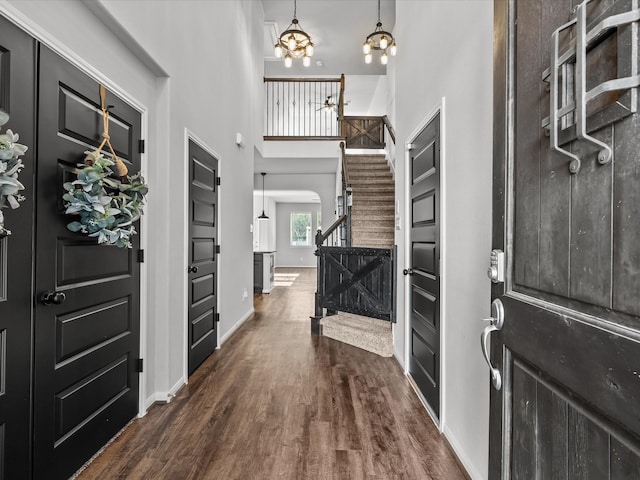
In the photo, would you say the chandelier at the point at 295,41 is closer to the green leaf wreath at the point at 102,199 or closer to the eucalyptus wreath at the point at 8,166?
the green leaf wreath at the point at 102,199

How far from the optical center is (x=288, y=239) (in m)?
16.2

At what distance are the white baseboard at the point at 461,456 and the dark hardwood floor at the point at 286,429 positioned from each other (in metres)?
0.05

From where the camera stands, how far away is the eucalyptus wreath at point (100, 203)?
173cm

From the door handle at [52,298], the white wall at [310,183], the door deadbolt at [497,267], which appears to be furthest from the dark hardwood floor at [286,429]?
the white wall at [310,183]

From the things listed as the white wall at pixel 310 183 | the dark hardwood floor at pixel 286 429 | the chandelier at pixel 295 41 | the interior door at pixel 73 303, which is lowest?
the dark hardwood floor at pixel 286 429

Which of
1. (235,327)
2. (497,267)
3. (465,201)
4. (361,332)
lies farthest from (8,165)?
(235,327)

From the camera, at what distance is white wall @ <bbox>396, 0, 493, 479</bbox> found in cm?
178

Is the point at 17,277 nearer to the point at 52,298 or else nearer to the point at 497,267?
the point at 52,298

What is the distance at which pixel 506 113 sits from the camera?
111 cm

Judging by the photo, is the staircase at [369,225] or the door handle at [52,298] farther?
the staircase at [369,225]

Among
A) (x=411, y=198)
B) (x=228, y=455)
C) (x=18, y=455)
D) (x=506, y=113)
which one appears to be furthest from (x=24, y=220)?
(x=411, y=198)

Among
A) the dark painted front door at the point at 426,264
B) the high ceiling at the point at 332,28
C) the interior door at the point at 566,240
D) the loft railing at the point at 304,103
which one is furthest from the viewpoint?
the loft railing at the point at 304,103

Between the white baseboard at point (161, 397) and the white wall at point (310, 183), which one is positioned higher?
the white wall at point (310, 183)

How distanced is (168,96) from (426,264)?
223 cm
